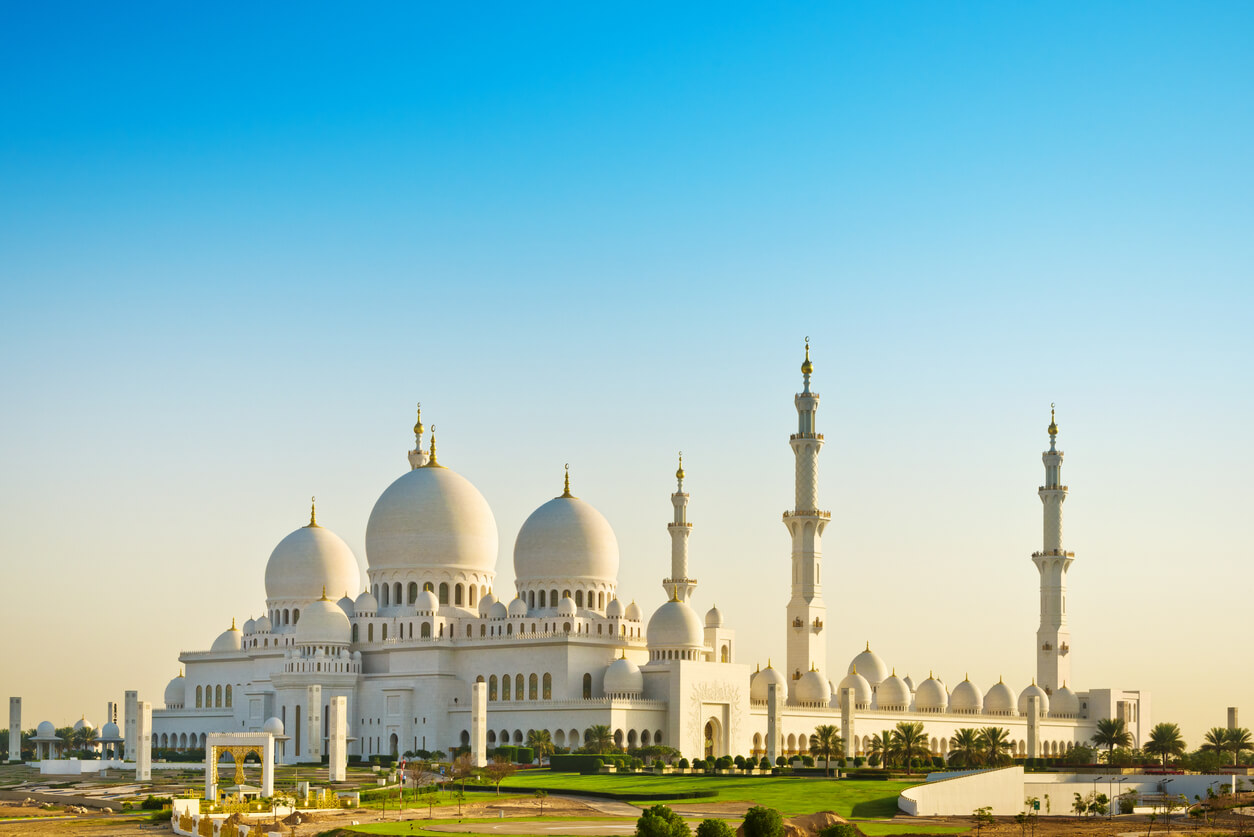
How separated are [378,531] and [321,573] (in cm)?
507

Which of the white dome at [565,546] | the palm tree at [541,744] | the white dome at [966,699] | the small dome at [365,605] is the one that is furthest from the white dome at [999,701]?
the small dome at [365,605]

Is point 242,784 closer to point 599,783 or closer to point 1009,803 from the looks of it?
point 599,783

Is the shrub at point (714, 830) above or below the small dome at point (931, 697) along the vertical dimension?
above

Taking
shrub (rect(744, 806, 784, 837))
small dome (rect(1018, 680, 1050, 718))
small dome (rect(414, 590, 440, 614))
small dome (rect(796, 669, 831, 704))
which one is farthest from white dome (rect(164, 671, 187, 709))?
shrub (rect(744, 806, 784, 837))

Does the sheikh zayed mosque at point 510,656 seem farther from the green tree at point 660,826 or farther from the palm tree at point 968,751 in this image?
the green tree at point 660,826

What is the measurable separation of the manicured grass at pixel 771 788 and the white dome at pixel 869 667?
32.7 metres

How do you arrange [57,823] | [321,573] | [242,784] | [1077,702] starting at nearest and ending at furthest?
[57,823] < [242,784] < [321,573] < [1077,702]

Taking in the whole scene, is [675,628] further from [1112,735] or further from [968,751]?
[1112,735]

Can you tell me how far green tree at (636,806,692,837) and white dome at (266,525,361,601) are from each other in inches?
2159

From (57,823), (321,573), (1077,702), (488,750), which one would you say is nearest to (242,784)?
(57,823)

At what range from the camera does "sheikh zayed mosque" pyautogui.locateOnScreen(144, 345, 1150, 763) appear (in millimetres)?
73000

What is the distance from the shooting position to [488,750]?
72062 millimetres

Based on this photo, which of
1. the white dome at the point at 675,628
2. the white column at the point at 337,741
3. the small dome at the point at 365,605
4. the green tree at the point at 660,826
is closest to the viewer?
the green tree at the point at 660,826

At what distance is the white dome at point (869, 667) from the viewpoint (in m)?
89.8
